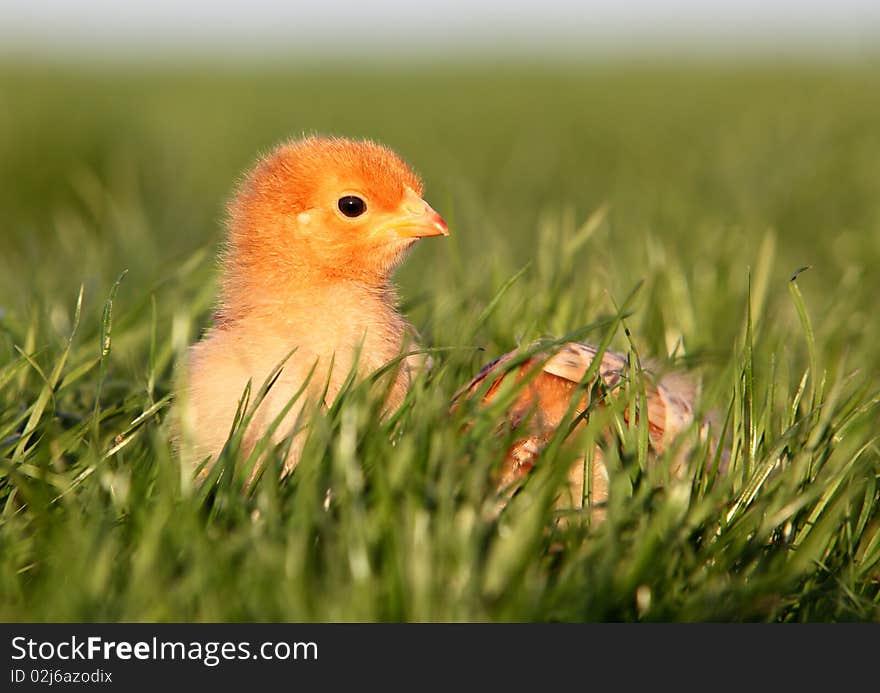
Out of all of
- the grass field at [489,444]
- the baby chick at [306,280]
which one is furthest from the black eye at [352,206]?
the grass field at [489,444]

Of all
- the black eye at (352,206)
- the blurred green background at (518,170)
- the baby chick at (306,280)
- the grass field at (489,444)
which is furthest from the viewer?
the blurred green background at (518,170)

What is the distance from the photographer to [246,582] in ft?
8.04

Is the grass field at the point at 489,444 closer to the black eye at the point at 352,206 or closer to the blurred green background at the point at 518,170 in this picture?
the blurred green background at the point at 518,170

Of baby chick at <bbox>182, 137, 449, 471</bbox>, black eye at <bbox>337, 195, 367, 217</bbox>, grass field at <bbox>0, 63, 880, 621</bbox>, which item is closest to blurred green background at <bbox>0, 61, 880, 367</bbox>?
grass field at <bbox>0, 63, 880, 621</bbox>

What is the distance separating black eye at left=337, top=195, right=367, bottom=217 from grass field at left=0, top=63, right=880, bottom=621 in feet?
1.65

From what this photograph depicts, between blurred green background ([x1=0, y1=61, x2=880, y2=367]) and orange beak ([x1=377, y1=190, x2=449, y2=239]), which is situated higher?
blurred green background ([x1=0, y1=61, x2=880, y2=367])

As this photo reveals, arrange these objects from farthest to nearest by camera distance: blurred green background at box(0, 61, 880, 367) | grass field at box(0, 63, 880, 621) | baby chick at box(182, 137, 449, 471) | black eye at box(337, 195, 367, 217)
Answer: blurred green background at box(0, 61, 880, 367) → black eye at box(337, 195, 367, 217) → baby chick at box(182, 137, 449, 471) → grass field at box(0, 63, 880, 621)

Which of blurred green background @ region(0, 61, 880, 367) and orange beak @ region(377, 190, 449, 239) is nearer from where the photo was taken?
orange beak @ region(377, 190, 449, 239)

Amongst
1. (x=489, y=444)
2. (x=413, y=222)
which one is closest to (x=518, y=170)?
(x=413, y=222)

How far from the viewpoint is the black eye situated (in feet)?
11.6

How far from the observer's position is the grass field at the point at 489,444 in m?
2.46

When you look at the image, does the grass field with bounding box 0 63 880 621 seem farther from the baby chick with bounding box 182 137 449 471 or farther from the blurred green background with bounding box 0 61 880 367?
the baby chick with bounding box 182 137 449 471

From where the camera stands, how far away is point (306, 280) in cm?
346

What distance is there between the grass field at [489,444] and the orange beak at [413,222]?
0.99 ft
